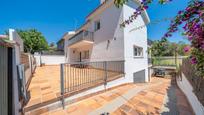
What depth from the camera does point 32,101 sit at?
3.60m

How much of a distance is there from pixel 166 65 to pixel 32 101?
19.9 m

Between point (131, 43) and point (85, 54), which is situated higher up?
point (131, 43)

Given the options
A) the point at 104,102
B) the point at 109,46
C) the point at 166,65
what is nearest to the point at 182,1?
the point at 104,102

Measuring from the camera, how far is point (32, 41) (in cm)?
1992

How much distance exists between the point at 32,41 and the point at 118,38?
1766 cm

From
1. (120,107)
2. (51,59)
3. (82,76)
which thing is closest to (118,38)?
(82,76)

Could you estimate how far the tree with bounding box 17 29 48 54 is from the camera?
64.0 feet

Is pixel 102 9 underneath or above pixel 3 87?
above

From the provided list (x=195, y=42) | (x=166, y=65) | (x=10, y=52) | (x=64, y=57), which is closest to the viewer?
(x=195, y=42)

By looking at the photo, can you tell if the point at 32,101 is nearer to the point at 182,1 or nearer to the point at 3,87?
the point at 3,87

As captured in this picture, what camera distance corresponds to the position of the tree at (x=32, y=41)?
768 inches

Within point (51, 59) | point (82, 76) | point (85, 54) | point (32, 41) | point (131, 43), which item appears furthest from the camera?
point (32, 41)

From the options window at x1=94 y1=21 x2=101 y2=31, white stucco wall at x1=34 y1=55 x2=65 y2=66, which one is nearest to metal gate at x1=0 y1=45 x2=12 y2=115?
window at x1=94 y1=21 x2=101 y2=31

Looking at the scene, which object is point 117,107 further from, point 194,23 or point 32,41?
point 32,41
